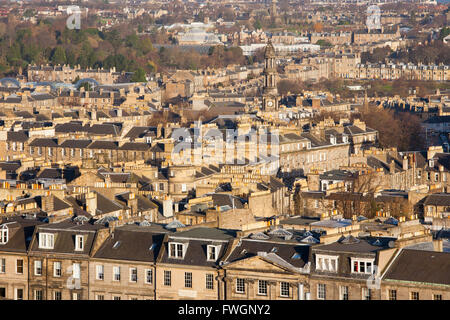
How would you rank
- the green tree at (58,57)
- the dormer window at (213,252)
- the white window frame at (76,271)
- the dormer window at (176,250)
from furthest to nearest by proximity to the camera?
1. the green tree at (58,57)
2. the white window frame at (76,271)
3. the dormer window at (176,250)
4. the dormer window at (213,252)

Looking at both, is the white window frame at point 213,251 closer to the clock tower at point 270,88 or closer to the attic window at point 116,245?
the attic window at point 116,245

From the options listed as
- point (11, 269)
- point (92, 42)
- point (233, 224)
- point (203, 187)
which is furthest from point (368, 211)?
point (92, 42)

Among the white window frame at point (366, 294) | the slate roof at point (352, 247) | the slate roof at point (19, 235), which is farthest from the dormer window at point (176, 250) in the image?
the white window frame at point (366, 294)

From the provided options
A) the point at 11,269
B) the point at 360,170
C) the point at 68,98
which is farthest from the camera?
the point at 68,98

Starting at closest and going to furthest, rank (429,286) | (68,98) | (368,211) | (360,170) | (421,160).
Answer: (429,286) → (368,211) → (360,170) → (421,160) → (68,98)

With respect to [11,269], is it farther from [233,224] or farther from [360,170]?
[360,170]

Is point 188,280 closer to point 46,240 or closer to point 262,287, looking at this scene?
point 262,287
